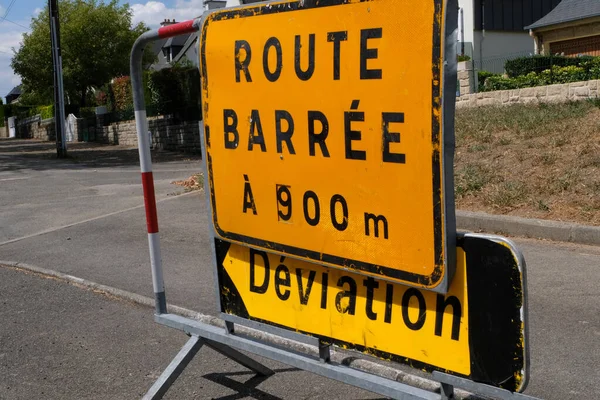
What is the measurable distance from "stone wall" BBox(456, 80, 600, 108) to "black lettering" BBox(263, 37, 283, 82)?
1150 cm

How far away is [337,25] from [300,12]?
227 mm

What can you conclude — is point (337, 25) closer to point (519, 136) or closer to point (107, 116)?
point (519, 136)

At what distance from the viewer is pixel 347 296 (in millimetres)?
3236

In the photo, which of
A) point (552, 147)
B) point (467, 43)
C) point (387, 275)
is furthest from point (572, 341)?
point (467, 43)

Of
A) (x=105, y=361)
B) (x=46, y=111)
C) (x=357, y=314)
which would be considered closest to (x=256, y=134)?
(x=357, y=314)

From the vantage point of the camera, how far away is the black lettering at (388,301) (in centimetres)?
305

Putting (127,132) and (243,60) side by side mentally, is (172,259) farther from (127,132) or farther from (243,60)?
(127,132)

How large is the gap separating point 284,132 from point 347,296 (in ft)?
2.57

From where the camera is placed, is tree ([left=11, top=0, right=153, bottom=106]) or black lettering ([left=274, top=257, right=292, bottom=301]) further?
tree ([left=11, top=0, right=153, bottom=106])

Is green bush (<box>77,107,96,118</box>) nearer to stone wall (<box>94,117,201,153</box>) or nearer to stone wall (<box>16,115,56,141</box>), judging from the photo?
stone wall (<box>16,115,56,141</box>)

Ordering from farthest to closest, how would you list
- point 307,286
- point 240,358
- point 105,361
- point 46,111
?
point 46,111 < point 105,361 < point 240,358 < point 307,286

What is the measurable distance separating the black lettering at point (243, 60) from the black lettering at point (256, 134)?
6.7 inches

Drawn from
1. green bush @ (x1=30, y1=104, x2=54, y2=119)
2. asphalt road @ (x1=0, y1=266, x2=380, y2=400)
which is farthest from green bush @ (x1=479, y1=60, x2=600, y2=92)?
green bush @ (x1=30, y1=104, x2=54, y2=119)

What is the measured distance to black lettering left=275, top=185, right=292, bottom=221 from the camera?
3.35m
